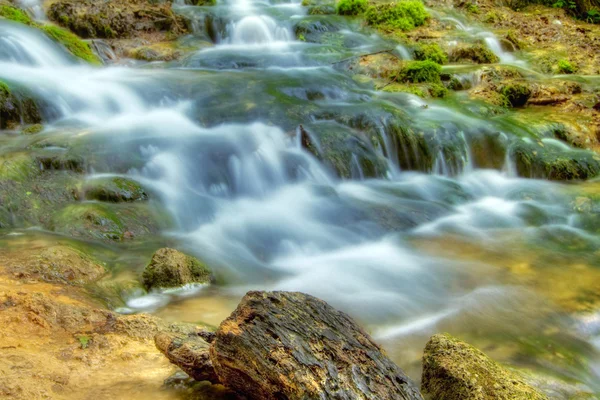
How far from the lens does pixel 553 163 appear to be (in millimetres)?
9469

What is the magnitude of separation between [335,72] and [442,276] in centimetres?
732

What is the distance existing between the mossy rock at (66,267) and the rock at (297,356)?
247cm

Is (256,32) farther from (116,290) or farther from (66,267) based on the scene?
(116,290)

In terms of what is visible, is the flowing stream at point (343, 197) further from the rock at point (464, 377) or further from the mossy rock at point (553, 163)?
the rock at point (464, 377)

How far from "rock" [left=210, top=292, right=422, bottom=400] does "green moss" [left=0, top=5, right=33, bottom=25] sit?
11586mm

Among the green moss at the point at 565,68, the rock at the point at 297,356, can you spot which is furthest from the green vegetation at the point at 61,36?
the green moss at the point at 565,68

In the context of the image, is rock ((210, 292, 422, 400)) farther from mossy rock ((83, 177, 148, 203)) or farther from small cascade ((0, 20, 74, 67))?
small cascade ((0, 20, 74, 67))

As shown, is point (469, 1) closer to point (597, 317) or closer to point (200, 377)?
point (597, 317)

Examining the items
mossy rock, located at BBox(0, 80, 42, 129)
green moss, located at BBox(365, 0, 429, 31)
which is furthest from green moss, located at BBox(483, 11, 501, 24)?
mossy rock, located at BBox(0, 80, 42, 129)

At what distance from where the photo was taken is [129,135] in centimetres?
829

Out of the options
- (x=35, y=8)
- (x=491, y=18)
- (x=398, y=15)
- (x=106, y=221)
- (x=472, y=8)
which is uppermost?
(x=35, y=8)

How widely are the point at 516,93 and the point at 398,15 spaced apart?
5.43 m

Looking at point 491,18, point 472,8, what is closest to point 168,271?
point 491,18

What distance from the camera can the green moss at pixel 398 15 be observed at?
1546 cm
